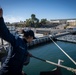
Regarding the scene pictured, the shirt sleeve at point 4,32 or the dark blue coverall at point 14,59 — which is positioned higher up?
the shirt sleeve at point 4,32

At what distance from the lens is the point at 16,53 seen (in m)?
1.95

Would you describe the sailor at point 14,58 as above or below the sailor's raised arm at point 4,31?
below

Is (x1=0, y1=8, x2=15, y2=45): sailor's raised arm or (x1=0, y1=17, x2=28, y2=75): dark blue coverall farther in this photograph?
(x1=0, y1=17, x2=28, y2=75): dark blue coverall

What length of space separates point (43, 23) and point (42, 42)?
32592mm

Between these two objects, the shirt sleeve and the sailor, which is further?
the sailor

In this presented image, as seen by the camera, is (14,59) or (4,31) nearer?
(4,31)

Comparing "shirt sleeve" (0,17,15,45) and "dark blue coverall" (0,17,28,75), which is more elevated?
"shirt sleeve" (0,17,15,45)

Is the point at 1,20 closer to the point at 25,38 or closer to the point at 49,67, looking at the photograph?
the point at 25,38

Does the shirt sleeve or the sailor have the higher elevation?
the shirt sleeve

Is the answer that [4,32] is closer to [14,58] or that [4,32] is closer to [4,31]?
[4,31]

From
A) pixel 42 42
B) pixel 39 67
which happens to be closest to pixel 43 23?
pixel 42 42

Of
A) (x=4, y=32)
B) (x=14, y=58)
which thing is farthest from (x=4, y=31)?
(x=14, y=58)

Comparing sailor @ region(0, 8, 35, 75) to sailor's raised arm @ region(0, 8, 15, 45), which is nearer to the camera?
sailor's raised arm @ region(0, 8, 15, 45)

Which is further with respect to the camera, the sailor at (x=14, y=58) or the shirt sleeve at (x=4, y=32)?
the sailor at (x=14, y=58)
